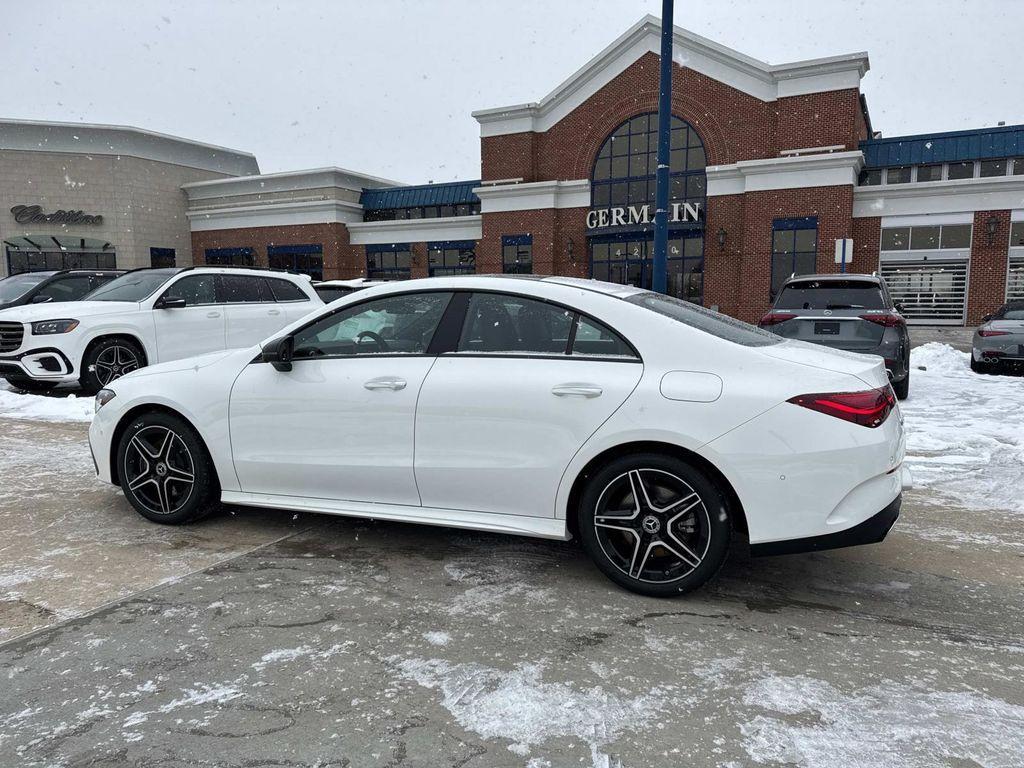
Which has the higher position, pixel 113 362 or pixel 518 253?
pixel 518 253

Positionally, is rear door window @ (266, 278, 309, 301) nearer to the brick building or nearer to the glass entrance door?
the brick building

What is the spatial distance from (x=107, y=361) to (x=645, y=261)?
870 inches

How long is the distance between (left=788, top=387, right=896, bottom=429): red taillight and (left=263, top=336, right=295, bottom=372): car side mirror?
9.03 ft

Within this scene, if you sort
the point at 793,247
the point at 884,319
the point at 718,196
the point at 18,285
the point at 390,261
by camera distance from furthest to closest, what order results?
the point at 390,261 < the point at 718,196 < the point at 793,247 < the point at 18,285 < the point at 884,319

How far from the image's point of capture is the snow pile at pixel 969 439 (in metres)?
5.36

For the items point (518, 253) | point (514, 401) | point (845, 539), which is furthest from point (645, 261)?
point (845, 539)

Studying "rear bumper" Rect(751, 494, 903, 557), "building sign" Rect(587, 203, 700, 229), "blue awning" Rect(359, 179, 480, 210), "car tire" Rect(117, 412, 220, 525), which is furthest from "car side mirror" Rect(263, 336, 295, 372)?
"blue awning" Rect(359, 179, 480, 210)

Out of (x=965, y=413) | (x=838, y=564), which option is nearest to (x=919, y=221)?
(x=965, y=413)

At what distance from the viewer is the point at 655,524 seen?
3.37 meters

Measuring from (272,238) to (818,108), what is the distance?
2496cm

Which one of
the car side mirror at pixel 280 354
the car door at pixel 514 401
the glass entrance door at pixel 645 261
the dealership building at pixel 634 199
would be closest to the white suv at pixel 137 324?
the car side mirror at pixel 280 354

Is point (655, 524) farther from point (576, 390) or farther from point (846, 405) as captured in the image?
point (846, 405)

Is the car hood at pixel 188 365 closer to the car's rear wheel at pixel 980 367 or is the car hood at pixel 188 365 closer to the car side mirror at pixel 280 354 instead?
the car side mirror at pixel 280 354

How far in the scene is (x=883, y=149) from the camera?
25.7 meters
